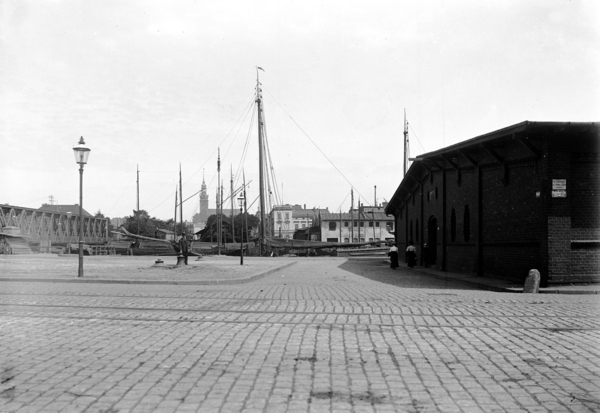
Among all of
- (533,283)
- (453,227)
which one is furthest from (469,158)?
(533,283)

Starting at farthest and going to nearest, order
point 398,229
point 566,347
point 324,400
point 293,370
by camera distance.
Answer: point 398,229 → point 566,347 → point 293,370 → point 324,400

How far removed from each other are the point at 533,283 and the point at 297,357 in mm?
10422

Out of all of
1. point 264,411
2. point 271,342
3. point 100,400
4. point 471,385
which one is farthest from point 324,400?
point 271,342

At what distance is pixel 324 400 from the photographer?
16.1 ft

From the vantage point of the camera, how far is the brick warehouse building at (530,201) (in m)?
15.7

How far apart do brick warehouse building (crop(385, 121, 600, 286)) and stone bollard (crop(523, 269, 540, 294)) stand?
0.71 metres

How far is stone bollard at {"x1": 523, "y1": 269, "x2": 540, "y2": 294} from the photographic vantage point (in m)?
15.1

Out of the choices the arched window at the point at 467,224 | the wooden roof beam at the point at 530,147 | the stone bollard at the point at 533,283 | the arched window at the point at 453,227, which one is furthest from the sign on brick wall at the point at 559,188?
the arched window at the point at 453,227

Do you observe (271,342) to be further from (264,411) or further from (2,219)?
(2,219)

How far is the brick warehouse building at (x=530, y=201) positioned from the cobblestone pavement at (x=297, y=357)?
181 inches

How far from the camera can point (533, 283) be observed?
15078mm

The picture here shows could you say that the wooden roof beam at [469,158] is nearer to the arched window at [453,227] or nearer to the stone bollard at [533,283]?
the arched window at [453,227]

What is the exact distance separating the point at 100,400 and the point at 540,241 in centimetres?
1390

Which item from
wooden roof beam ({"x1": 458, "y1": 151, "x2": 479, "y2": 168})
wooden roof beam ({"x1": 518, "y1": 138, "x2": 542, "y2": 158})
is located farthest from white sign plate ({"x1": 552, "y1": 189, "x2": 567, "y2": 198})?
wooden roof beam ({"x1": 458, "y1": 151, "x2": 479, "y2": 168})
